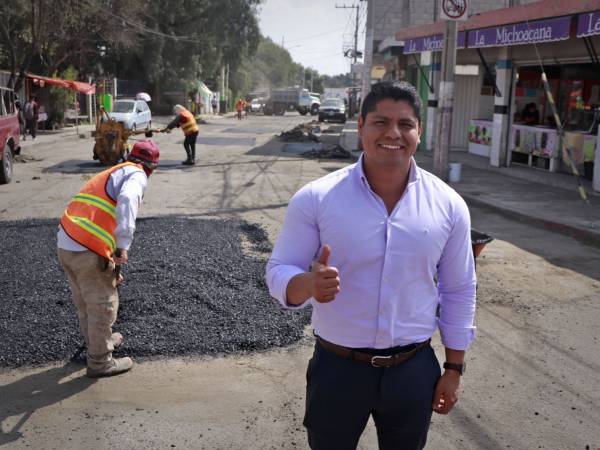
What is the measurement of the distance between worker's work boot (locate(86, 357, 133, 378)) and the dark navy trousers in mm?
2552

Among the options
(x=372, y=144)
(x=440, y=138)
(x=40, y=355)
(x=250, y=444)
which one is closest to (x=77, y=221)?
(x=40, y=355)

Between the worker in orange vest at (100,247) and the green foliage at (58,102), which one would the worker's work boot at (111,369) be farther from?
the green foliage at (58,102)

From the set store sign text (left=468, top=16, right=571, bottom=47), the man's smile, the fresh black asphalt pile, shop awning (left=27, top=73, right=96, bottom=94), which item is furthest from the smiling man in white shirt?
shop awning (left=27, top=73, right=96, bottom=94)

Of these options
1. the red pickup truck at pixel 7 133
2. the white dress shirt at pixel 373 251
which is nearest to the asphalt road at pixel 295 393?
the white dress shirt at pixel 373 251

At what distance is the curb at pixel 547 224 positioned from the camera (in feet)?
31.1

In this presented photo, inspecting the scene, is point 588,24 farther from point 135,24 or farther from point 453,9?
point 135,24

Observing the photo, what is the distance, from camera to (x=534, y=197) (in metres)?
13.1

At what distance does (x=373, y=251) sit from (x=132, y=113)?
86.5 ft

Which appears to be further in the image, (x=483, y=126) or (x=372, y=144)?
(x=483, y=126)

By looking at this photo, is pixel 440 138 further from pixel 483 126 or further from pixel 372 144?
pixel 372 144

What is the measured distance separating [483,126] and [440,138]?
7.76 m

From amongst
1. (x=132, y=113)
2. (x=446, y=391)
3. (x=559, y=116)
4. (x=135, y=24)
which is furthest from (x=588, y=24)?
(x=135, y=24)

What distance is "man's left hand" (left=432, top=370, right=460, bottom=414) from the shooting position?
8.07ft

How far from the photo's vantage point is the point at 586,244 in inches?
371
